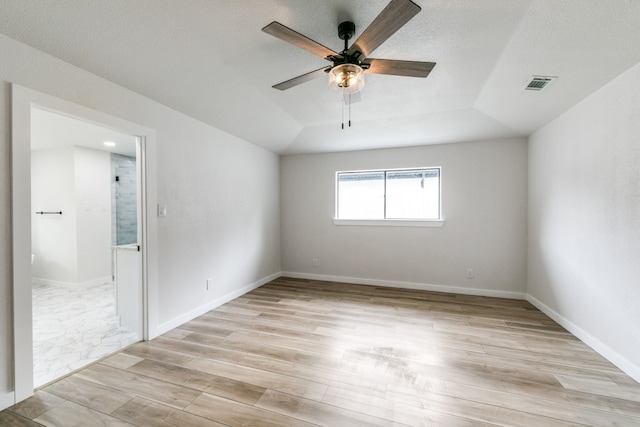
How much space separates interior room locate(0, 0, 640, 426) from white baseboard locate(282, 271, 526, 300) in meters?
0.05

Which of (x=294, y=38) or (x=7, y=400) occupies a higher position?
(x=294, y=38)

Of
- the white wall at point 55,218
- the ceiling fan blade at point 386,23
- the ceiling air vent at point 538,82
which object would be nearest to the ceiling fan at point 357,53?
the ceiling fan blade at point 386,23

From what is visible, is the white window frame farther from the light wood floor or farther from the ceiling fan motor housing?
the ceiling fan motor housing

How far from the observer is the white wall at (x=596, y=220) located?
2.03 meters

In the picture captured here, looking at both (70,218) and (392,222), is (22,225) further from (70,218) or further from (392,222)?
(392,222)

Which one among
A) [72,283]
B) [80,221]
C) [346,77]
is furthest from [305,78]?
[72,283]

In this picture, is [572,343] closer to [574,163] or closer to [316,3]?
[574,163]

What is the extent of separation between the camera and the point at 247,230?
13.5 ft

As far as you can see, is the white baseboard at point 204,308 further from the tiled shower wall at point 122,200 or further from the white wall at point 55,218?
the white wall at point 55,218

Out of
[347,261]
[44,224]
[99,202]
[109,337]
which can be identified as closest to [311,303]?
[347,261]

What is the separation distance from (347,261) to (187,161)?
2.95 m

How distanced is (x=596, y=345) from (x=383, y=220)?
271 cm

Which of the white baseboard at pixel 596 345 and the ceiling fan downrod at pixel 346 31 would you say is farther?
the white baseboard at pixel 596 345

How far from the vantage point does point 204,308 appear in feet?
10.6
